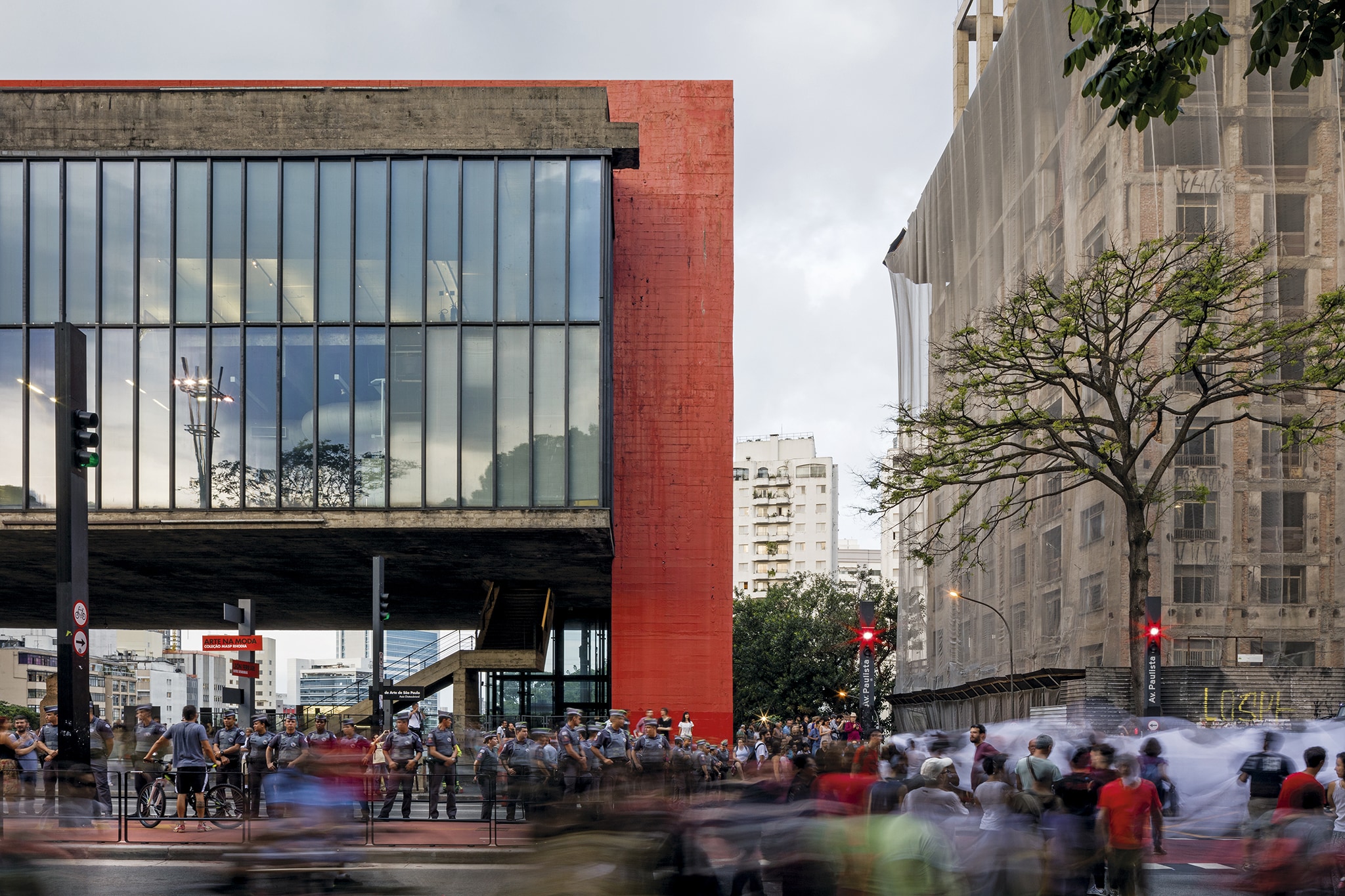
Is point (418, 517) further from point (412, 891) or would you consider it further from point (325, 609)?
point (325, 609)

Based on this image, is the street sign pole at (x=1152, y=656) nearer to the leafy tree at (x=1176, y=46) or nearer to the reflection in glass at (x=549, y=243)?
the reflection in glass at (x=549, y=243)

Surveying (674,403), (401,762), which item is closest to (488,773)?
(401,762)

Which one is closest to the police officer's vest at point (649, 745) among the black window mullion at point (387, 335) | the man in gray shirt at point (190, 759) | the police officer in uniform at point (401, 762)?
the police officer in uniform at point (401, 762)

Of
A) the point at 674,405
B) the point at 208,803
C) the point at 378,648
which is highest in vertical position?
the point at 674,405

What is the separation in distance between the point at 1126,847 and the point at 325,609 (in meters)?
39.8

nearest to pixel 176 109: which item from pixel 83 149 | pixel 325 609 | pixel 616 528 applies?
pixel 83 149

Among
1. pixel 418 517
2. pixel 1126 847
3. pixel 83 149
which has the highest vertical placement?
pixel 83 149

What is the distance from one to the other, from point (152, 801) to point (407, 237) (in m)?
13.8

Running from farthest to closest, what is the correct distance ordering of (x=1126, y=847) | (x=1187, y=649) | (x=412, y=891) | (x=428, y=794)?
(x=1187, y=649), (x=428, y=794), (x=412, y=891), (x=1126, y=847)

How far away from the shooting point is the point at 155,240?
97.6 ft

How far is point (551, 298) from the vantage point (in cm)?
2981

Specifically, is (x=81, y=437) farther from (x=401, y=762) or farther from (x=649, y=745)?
(x=649, y=745)

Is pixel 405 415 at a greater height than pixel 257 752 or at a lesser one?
greater

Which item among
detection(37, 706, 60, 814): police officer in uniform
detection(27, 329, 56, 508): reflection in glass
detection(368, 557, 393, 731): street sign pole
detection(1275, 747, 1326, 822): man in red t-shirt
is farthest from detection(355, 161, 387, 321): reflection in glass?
detection(1275, 747, 1326, 822): man in red t-shirt
